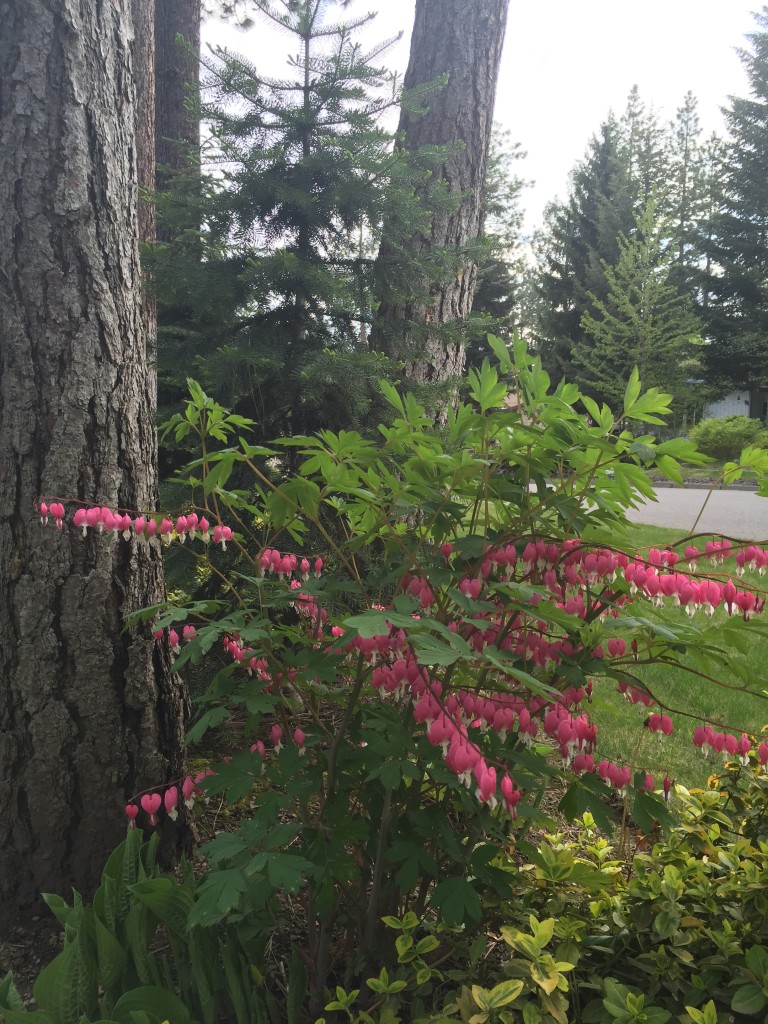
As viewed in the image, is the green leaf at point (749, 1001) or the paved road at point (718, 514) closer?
the green leaf at point (749, 1001)

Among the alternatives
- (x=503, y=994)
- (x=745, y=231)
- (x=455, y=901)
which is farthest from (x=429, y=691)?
(x=745, y=231)

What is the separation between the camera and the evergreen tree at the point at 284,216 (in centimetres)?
320

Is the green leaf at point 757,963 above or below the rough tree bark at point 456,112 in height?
below

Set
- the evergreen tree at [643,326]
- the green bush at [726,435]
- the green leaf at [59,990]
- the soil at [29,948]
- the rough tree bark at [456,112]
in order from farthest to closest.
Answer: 1. the evergreen tree at [643,326]
2. the green bush at [726,435]
3. the rough tree bark at [456,112]
4. the soil at [29,948]
5. the green leaf at [59,990]

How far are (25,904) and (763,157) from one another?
109ft

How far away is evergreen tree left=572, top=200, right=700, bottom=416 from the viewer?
73.4 ft

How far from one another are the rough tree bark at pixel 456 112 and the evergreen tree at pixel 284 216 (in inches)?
25.3

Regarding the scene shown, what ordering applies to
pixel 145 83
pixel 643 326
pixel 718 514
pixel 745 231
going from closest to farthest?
1. pixel 145 83
2. pixel 718 514
3. pixel 643 326
4. pixel 745 231

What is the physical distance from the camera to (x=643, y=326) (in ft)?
75.0

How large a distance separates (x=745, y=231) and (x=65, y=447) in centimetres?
3171

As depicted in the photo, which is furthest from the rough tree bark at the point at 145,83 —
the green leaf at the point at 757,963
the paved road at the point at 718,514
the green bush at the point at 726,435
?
the green bush at the point at 726,435

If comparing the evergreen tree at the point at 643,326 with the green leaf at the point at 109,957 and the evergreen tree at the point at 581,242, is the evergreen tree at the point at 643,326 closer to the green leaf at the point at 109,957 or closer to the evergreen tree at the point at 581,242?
the evergreen tree at the point at 581,242

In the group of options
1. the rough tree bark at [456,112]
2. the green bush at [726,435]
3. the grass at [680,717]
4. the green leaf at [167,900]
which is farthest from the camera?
the green bush at [726,435]

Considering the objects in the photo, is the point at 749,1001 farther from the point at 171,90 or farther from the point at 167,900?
the point at 171,90
